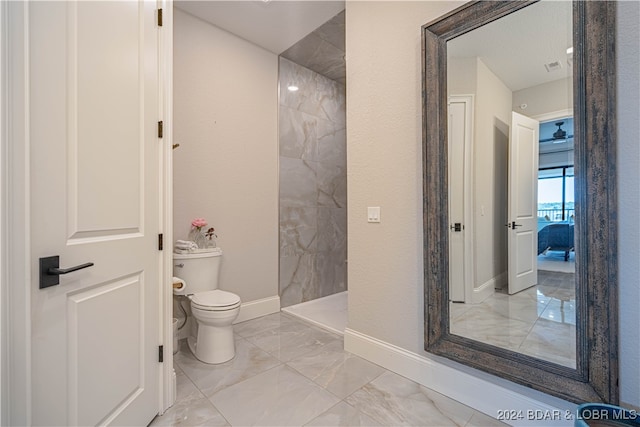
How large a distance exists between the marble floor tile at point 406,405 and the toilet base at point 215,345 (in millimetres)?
959

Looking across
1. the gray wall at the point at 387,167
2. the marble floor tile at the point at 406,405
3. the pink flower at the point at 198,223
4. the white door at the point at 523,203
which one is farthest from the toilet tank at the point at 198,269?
the white door at the point at 523,203

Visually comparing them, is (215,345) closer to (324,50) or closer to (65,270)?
(65,270)

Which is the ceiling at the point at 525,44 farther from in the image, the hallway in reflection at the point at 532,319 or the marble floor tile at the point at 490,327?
the marble floor tile at the point at 490,327

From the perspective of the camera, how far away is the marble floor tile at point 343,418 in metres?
1.50

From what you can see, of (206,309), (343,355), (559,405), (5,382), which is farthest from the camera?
(343,355)

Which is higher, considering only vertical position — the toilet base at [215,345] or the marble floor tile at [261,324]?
the toilet base at [215,345]

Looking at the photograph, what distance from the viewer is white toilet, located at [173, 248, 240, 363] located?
6.86 feet

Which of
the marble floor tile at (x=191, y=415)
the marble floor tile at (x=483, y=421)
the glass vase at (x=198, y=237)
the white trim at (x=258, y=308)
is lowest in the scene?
the marble floor tile at (x=483, y=421)

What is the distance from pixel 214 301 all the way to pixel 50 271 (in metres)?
1.26

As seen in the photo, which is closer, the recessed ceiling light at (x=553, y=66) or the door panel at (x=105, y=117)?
the door panel at (x=105, y=117)

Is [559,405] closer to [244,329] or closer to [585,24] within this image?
[585,24]

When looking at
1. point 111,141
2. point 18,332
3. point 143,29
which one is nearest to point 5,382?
point 18,332

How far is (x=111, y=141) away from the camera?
4.09ft

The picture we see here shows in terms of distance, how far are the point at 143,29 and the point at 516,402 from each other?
103 inches
